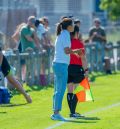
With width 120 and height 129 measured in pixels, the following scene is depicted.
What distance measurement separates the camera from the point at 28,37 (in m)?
22.1

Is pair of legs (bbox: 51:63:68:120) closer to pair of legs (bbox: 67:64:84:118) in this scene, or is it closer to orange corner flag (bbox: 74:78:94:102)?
pair of legs (bbox: 67:64:84:118)

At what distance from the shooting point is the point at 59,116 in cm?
1477

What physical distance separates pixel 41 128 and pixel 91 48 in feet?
45.0

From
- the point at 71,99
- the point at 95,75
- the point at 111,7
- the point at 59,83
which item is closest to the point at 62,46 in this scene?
the point at 59,83

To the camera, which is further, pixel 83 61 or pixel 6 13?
pixel 6 13

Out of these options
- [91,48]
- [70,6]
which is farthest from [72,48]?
[70,6]

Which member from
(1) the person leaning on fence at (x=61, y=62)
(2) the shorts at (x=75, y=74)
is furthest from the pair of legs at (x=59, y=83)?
(2) the shorts at (x=75, y=74)

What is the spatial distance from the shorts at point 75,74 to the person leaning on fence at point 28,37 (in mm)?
6403

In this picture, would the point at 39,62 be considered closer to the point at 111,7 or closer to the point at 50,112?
the point at 50,112

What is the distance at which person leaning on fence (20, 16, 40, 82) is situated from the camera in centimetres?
2205

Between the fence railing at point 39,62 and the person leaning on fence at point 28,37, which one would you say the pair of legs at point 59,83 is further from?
the person leaning on fence at point 28,37

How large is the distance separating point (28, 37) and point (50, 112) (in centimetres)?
638

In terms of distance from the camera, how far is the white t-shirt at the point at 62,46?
14680mm

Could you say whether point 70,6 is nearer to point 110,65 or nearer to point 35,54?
point 110,65
